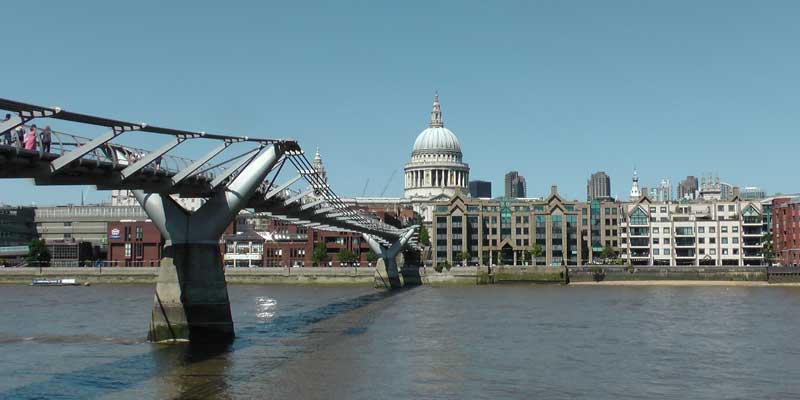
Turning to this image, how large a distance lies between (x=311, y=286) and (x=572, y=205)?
4961 centimetres

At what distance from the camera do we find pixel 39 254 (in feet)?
524

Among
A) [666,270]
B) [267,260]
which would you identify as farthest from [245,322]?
[267,260]

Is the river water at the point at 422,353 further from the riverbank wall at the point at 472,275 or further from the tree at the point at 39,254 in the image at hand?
the tree at the point at 39,254

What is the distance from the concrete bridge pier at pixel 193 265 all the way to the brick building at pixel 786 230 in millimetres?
105203

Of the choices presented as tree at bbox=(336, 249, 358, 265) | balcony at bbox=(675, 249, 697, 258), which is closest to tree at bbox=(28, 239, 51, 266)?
tree at bbox=(336, 249, 358, 265)

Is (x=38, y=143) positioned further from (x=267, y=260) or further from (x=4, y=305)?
(x=267, y=260)

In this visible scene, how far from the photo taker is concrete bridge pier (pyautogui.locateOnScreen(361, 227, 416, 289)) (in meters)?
121

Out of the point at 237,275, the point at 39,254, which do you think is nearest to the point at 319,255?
the point at 237,275

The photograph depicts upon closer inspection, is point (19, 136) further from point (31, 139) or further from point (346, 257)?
point (346, 257)

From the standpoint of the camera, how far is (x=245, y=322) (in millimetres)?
62219

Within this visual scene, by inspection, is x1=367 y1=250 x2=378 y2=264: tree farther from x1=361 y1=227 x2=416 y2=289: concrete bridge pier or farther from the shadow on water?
the shadow on water

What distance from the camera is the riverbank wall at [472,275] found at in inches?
4845

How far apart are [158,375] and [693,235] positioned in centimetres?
12358

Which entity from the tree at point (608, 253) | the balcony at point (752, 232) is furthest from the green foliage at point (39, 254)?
the balcony at point (752, 232)
